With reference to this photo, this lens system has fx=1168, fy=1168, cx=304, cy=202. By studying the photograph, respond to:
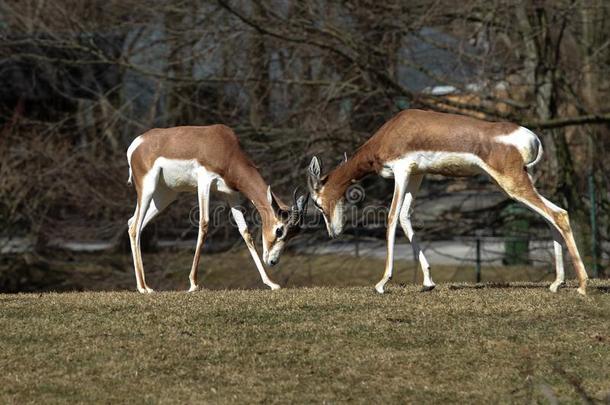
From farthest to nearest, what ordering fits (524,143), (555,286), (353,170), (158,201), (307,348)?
(158,201), (353,170), (555,286), (524,143), (307,348)

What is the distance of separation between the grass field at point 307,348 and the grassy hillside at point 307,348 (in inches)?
0.6

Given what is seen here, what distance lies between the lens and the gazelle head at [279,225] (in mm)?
12227

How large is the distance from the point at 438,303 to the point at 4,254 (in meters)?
14.8

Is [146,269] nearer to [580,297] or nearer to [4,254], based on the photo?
[4,254]

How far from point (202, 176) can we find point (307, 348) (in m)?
3.59

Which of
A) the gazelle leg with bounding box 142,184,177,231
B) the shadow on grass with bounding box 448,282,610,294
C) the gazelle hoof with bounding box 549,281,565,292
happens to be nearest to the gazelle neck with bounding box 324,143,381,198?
the shadow on grass with bounding box 448,282,610,294

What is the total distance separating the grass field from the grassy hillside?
1 centimetres

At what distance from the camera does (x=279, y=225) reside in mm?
12234

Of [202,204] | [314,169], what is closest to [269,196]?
[314,169]

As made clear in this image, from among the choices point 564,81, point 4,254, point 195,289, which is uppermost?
point 564,81

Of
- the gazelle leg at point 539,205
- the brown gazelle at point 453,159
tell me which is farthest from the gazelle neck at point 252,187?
the gazelle leg at point 539,205

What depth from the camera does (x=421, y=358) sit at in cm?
874

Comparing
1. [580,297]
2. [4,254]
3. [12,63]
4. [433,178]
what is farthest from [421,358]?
[12,63]

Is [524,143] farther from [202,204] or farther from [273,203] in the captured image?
[202,204]
